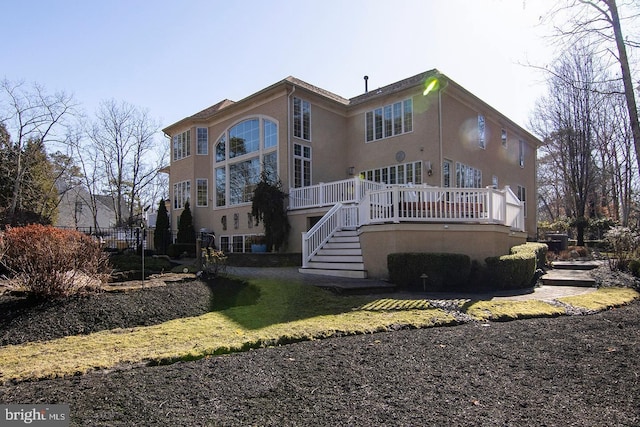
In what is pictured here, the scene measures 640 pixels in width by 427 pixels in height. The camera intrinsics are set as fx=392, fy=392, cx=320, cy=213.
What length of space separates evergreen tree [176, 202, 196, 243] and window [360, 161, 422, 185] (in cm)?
933

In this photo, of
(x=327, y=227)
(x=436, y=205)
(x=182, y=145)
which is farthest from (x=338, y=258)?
(x=182, y=145)

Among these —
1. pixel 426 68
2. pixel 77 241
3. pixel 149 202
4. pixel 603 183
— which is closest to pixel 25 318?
pixel 77 241

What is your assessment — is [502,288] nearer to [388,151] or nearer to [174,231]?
[388,151]

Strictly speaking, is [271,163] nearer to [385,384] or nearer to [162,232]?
[162,232]

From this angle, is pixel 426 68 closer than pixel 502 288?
No

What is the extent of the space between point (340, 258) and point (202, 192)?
40.1 feet

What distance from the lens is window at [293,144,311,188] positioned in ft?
56.4

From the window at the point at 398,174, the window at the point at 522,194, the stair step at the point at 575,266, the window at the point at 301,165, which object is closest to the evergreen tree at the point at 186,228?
the window at the point at 301,165

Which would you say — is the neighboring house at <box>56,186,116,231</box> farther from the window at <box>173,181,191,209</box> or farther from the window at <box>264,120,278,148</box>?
the window at <box>264,120,278,148</box>

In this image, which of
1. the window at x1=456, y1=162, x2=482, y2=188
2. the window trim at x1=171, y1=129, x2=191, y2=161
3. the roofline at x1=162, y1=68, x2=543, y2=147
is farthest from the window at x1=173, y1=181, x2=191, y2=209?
the window at x1=456, y1=162, x2=482, y2=188

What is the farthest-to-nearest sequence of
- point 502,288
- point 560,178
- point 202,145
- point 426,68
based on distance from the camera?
point 560,178
point 202,145
point 426,68
point 502,288

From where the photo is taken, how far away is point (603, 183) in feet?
91.5

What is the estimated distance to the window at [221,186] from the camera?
20.2 metres

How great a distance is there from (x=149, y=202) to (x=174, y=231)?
19.8 meters
